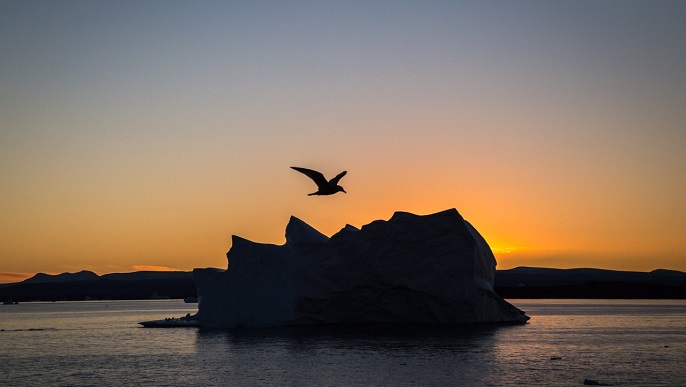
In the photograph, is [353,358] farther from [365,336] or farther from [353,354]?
[365,336]

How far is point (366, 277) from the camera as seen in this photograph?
33.3m

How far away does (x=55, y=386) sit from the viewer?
1900 centimetres

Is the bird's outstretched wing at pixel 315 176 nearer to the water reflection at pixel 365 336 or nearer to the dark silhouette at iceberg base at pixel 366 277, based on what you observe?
the water reflection at pixel 365 336

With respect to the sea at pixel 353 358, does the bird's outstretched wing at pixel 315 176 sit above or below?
above

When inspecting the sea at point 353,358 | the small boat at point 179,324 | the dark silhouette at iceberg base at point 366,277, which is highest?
the dark silhouette at iceberg base at point 366,277

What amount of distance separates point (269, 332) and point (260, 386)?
15398mm

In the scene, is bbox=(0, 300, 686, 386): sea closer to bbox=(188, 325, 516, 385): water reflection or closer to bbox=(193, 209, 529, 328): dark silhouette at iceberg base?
bbox=(188, 325, 516, 385): water reflection

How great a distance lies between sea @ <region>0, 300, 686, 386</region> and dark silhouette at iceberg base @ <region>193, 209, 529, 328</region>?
0.89 meters

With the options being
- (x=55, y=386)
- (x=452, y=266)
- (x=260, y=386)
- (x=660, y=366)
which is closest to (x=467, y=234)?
(x=452, y=266)

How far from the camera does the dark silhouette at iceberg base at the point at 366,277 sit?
109 feet

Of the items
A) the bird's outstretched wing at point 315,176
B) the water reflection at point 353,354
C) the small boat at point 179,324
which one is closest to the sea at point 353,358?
the water reflection at point 353,354

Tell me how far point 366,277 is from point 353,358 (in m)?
9.43

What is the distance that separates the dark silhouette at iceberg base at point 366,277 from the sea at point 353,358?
0.89 m

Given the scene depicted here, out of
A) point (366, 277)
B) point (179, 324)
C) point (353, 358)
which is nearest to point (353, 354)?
point (353, 358)
